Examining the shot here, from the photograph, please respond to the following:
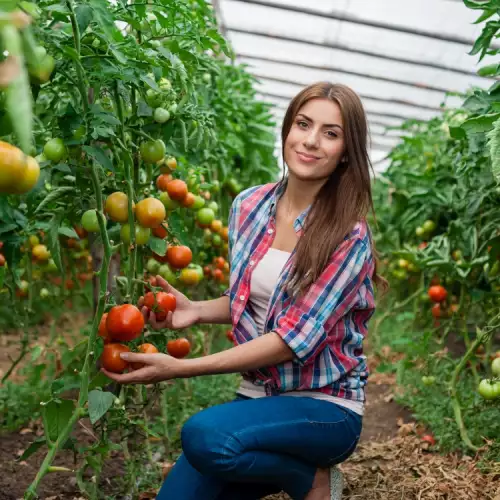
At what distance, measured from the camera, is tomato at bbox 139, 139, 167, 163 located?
1.51 meters

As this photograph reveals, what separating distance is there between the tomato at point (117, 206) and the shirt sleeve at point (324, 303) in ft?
1.38

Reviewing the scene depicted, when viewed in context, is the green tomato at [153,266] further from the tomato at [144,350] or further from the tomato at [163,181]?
the tomato at [144,350]

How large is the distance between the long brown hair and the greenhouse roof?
330 centimetres

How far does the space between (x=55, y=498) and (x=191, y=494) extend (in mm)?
456

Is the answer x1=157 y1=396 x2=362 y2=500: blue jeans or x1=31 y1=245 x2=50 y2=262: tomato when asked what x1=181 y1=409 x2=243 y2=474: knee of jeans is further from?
x1=31 y1=245 x2=50 y2=262: tomato

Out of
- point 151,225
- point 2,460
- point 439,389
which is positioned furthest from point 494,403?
point 2,460

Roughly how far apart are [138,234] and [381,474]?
1.08 m

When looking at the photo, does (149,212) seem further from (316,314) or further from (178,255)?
(316,314)

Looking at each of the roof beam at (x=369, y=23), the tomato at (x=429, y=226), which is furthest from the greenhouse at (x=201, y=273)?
the roof beam at (x=369, y=23)

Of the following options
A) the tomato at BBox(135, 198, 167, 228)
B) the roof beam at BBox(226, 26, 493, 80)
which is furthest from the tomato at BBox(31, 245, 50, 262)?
the roof beam at BBox(226, 26, 493, 80)

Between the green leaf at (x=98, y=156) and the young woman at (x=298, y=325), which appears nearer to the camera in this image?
the green leaf at (x=98, y=156)

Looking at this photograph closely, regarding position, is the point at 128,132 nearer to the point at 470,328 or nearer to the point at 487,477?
the point at 487,477

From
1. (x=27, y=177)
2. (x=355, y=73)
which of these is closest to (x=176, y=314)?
(x=27, y=177)

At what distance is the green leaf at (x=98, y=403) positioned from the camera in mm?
1299
